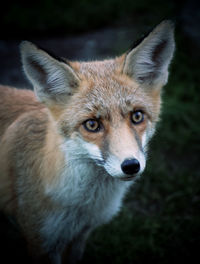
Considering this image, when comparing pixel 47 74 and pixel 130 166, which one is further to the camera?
pixel 47 74

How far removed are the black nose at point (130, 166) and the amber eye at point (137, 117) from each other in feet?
1.56

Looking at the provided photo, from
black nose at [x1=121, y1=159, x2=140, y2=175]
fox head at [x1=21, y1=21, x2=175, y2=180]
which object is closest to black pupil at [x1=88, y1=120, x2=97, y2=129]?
fox head at [x1=21, y1=21, x2=175, y2=180]

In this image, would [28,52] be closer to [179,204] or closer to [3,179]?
[3,179]

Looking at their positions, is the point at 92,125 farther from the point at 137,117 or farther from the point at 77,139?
the point at 137,117

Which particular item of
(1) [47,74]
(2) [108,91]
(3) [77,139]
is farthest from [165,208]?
(1) [47,74]

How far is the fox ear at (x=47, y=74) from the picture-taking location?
7.61ft

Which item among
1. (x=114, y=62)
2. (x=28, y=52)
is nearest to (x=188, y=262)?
(x=114, y=62)

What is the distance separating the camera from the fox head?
2.16m

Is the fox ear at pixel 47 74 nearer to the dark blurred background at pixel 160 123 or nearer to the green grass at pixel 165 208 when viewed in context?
the dark blurred background at pixel 160 123

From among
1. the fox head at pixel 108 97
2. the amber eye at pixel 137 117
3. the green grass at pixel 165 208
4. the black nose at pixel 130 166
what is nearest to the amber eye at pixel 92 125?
the fox head at pixel 108 97

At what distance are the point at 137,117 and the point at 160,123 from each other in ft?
9.42

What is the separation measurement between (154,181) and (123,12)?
16.9ft

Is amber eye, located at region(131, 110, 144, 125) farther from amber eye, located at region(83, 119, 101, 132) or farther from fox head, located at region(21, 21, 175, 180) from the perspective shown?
amber eye, located at region(83, 119, 101, 132)

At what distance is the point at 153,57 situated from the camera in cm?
266
